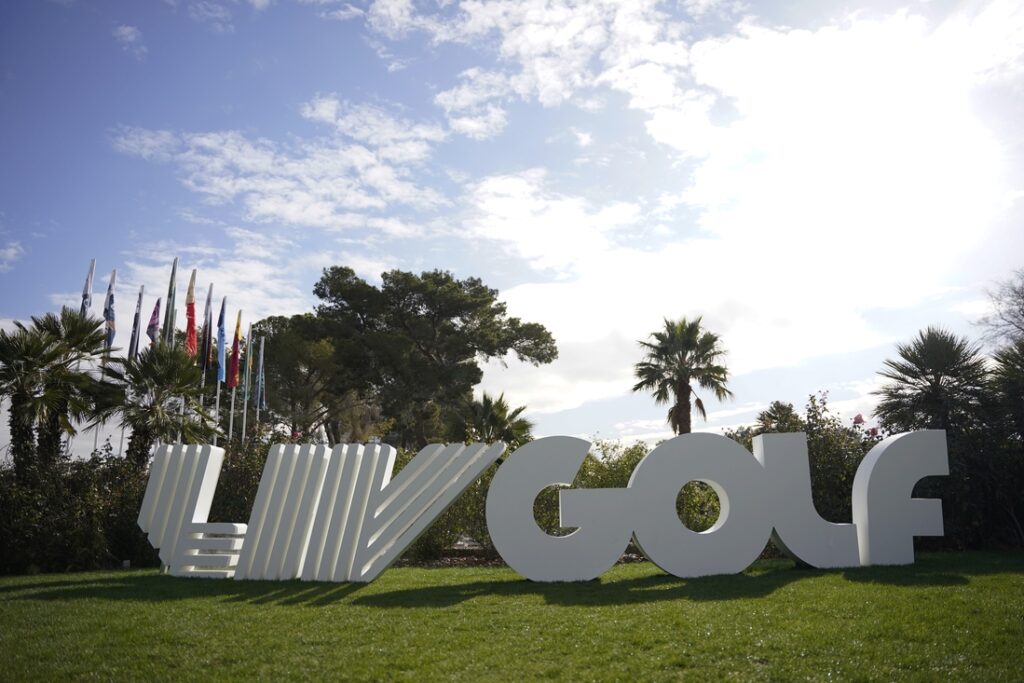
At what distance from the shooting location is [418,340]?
1487 inches

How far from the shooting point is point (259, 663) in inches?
297

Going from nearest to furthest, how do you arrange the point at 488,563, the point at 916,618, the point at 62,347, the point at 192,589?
the point at 916,618
the point at 192,589
the point at 488,563
the point at 62,347

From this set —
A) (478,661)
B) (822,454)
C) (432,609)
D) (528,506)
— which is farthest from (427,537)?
(478,661)

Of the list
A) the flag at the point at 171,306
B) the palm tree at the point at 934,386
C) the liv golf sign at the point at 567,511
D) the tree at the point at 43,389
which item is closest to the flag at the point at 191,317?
the flag at the point at 171,306

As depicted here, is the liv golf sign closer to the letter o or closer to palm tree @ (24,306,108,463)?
the letter o

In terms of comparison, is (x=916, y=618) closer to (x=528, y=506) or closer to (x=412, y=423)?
(x=528, y=506)

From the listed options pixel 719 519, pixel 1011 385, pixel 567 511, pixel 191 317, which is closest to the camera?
pixel 567 511

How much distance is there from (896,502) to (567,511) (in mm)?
5527

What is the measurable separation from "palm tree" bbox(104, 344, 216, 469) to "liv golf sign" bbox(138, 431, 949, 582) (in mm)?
7890

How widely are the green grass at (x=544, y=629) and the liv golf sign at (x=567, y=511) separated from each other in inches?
18.3

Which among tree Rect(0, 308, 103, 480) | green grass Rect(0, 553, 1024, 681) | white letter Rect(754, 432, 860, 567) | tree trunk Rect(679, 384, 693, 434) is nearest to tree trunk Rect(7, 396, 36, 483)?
tree Rect(0, 308, 103, 480)

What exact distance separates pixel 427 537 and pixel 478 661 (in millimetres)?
10248

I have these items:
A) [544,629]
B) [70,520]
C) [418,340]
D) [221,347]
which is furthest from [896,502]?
[418,340]

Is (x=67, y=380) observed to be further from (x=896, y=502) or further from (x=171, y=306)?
(x=896, y=502)
